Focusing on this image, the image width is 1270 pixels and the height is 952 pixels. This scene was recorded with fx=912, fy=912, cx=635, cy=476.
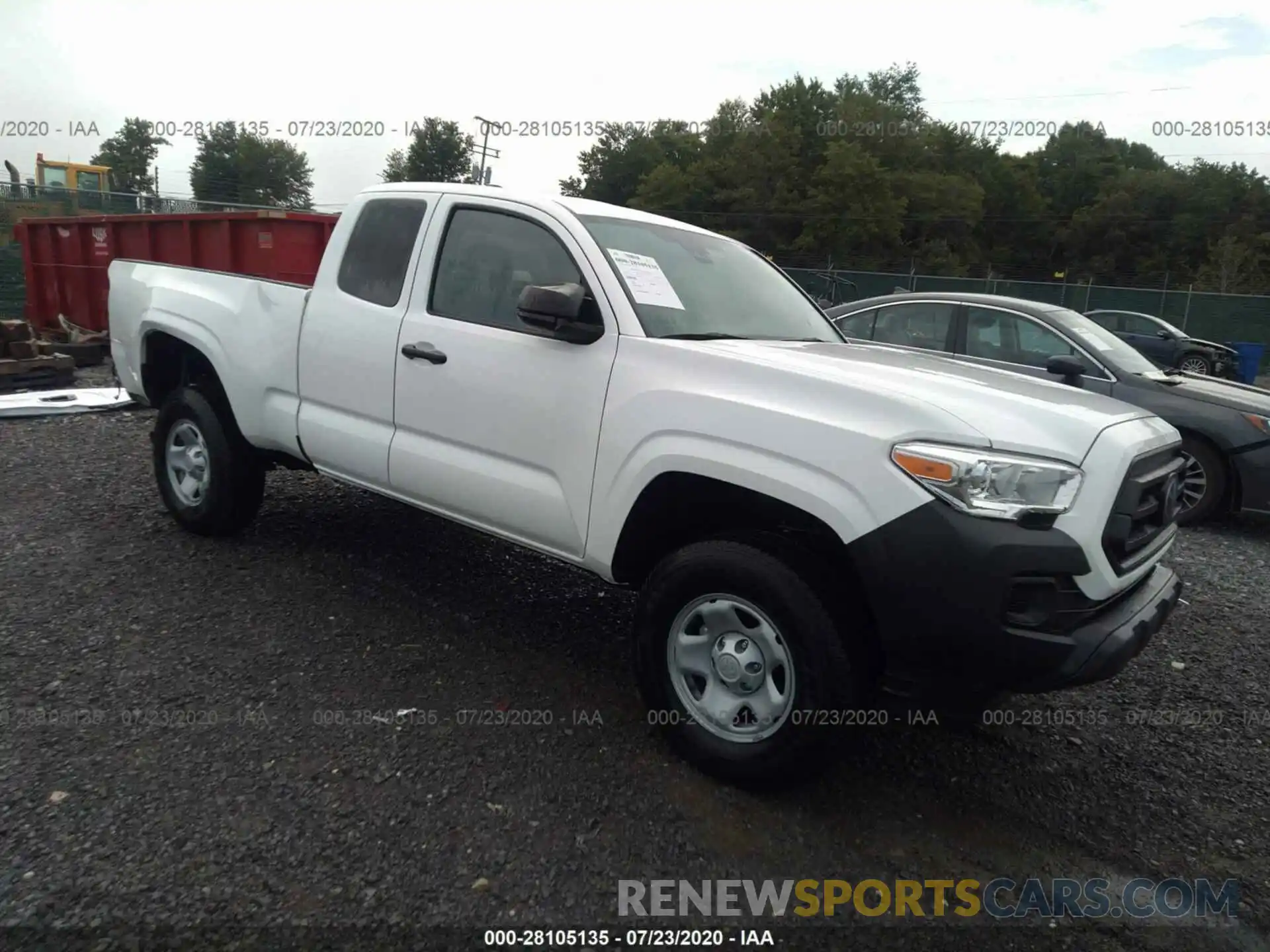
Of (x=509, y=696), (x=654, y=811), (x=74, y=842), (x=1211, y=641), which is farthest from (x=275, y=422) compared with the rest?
(x=1211, y=641)

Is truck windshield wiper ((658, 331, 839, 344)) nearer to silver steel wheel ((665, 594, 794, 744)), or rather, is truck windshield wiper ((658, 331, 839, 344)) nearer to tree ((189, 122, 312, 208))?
silver steel wheel ((665, 594, 794, 744))

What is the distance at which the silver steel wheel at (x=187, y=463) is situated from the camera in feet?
16.4

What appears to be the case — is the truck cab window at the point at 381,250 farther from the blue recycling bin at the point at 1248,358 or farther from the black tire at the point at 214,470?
the blue recycling bin at the point at 1248,358

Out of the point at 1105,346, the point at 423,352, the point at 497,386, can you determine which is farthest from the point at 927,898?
the point at 1105,346

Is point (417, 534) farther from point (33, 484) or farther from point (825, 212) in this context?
point (825, 212)

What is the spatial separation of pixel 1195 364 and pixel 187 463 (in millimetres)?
18537

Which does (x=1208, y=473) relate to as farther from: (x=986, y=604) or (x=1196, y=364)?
(x=1196, y=364)

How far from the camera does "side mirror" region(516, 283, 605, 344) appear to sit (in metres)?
3.18

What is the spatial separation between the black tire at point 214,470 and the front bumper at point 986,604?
354cm

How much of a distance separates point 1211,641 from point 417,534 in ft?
14.3

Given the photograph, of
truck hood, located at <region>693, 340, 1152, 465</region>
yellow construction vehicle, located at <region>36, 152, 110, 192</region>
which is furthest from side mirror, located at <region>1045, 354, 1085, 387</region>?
yellow construction vehicle, located at <region>36, 152, 110, 192</region>

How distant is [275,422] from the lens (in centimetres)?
450

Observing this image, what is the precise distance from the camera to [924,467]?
2.55 m

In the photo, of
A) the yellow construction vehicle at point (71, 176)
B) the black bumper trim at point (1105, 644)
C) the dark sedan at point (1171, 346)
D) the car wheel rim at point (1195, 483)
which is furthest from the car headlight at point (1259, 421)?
the yellow construction vehicle at point (71, 176)
